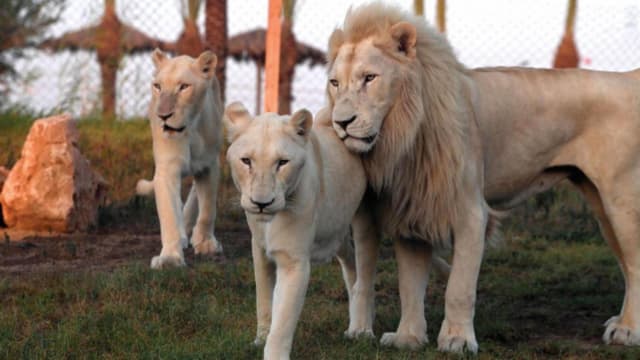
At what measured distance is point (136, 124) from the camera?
44.0ft

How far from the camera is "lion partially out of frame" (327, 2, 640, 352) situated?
5418mm

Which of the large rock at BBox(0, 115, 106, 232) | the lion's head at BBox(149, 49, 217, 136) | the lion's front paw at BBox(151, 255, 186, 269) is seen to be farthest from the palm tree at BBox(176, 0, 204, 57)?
the lion's front paw at BBox(151, 255, 186, 269)

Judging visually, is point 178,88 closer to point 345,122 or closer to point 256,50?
point 345,122

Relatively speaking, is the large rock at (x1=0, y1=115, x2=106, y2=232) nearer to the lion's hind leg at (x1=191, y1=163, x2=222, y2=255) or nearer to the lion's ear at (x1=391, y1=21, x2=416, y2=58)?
the lion's hind leg at (x1=191, y1=163, x2=222, y2=255)

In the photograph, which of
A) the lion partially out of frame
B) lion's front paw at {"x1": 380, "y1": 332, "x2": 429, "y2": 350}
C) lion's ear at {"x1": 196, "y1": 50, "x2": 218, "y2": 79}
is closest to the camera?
the lion partially out of frame

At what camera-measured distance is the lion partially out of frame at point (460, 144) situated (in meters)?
5.42

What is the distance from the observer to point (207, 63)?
7973 millimetres

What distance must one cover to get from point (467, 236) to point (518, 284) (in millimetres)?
2350

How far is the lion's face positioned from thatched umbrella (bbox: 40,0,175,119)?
27.4 ft

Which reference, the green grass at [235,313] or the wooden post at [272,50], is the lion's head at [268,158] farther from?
the wooden post at [272,50]

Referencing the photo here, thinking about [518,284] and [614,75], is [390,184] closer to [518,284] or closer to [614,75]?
[614,75]

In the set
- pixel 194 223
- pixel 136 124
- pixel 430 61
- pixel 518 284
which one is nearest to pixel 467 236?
pixel 430 61

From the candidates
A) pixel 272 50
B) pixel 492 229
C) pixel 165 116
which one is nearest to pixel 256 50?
pixel 272 50

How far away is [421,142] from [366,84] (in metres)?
0.46
